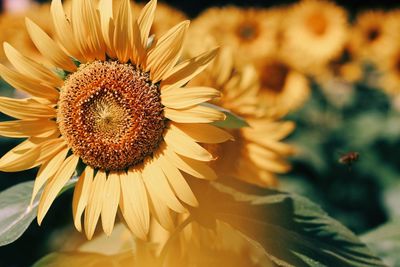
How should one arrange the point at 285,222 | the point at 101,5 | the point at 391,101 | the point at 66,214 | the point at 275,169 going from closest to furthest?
the point at 101,5 < the point at 285,222 < the point at 275,169 < the point at 66,214 < the point at 391,101

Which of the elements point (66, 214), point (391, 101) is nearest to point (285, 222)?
point (66, 214)

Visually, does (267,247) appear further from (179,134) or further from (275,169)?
(275,169)

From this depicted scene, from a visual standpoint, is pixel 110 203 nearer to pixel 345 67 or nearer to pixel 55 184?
pixel 55 184

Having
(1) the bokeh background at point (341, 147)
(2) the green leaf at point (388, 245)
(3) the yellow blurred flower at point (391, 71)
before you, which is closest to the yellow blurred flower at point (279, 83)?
(1) the bokeh background at point (341, 147)

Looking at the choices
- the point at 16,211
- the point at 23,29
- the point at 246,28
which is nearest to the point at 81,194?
the point at 16,211

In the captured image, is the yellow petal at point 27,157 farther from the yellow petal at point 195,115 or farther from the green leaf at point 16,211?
the yellow petal at point 195,115

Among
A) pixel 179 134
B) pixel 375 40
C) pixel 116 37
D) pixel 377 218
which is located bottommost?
pixel 377 218
